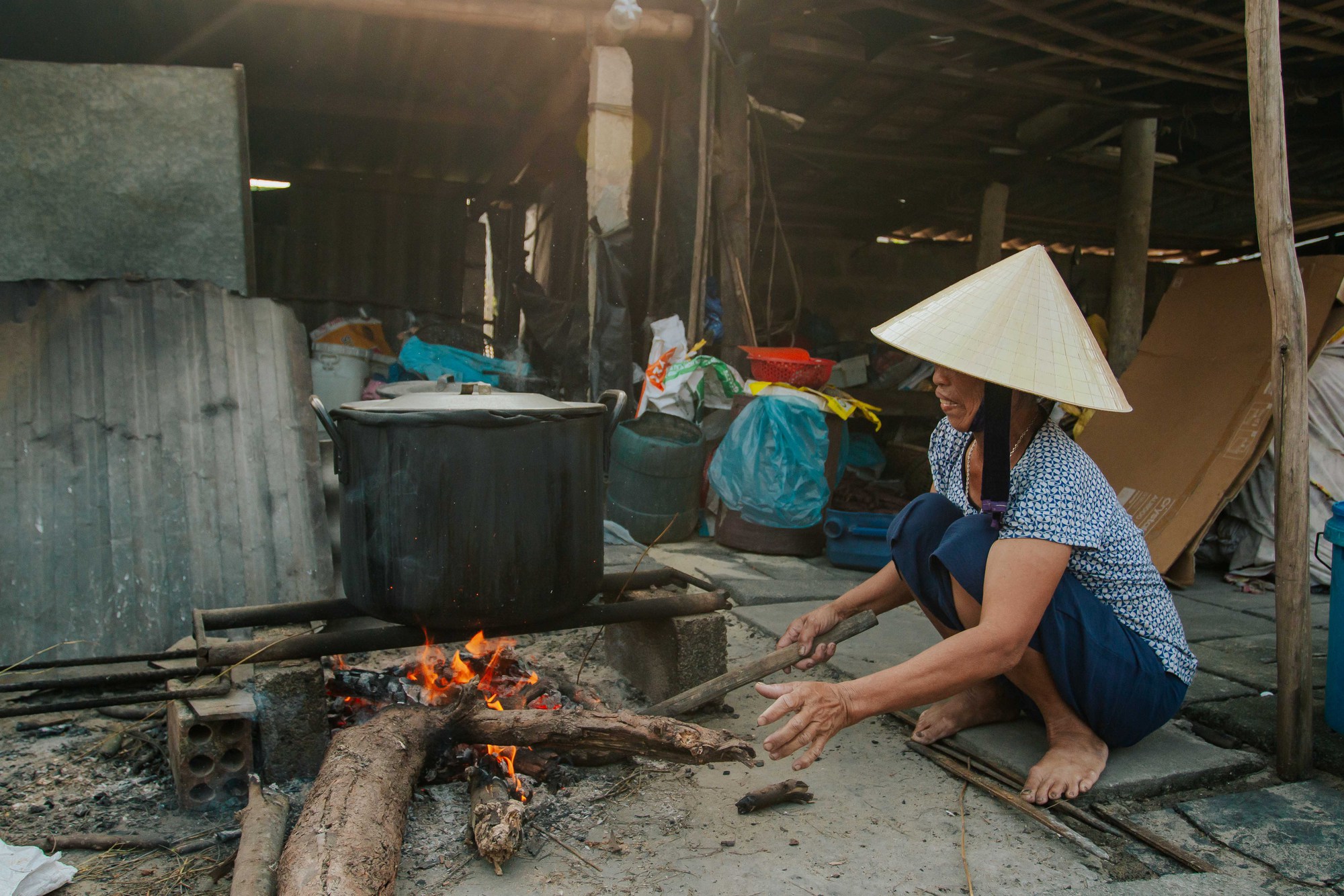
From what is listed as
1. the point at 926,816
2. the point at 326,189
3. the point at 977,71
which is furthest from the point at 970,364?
the point at 326,189

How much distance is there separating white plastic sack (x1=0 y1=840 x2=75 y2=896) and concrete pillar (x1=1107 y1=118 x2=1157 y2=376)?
20.0 feet

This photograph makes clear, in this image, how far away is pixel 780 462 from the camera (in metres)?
4.72

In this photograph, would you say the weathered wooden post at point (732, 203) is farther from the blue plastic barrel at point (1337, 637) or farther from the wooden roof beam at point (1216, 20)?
the blue plastic barrel at point (1337, 637)

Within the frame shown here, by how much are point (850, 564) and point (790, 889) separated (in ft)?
9.69

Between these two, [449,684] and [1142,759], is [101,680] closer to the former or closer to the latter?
[449,684]

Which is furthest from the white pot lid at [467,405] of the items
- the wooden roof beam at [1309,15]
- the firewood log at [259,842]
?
the wooden roof beam at [1309,15]

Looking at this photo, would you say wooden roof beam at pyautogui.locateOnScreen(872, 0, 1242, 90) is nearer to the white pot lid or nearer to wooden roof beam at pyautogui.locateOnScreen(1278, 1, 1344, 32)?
wooden roof beam at pyautogui.locateOnScreen(1278, 1, 1344, 32)

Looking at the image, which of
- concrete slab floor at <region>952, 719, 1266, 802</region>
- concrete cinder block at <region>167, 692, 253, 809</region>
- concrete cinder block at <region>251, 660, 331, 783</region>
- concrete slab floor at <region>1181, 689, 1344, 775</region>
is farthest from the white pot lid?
concrete slab floor at <region>1181, 689, 1344, 775</region>

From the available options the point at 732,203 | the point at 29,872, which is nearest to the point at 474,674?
the point at 29,872

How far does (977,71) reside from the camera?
5703mm

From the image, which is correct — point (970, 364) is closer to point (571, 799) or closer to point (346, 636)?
point (571, 799)

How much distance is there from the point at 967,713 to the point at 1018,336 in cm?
115

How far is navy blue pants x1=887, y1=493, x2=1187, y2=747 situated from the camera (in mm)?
2137

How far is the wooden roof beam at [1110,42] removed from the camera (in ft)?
15.0
